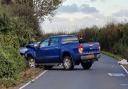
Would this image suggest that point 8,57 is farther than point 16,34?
No

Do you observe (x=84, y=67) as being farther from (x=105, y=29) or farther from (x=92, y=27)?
(x=92, y=27)

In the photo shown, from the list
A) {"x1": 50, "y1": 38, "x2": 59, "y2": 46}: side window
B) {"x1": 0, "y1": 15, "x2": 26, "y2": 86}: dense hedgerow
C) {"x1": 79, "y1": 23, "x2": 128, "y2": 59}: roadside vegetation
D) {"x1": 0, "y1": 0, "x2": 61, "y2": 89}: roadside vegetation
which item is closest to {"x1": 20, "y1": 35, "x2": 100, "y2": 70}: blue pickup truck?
{"x1": 50, "y1": 38, "x2": 59, "y2": 46}: side window

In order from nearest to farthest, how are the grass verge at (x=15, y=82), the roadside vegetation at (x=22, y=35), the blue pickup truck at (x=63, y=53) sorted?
the grass verge at (x=15, y=82) → the roadside vegetation at (x=22, y=35) → the blue pickup truck at (x=63, y=53)

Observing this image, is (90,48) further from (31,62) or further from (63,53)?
(31,62)

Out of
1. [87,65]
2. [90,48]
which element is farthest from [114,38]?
[90,48]

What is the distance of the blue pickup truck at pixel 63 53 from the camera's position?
32.4m

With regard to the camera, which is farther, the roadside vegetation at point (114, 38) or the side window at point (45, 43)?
the roadside vegetation at point (114, 38)

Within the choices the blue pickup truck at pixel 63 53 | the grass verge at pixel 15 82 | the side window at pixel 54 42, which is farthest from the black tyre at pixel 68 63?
the grass verge at pixel 15 82

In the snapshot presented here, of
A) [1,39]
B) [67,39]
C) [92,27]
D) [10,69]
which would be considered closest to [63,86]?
[10,69]

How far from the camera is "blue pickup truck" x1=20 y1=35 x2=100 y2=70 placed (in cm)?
3244

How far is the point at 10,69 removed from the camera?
80.4 feet

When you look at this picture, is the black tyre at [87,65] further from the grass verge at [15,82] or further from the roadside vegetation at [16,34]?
the grass verge at [15,82]

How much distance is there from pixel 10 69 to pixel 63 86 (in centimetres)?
379

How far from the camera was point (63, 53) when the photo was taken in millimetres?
33062
